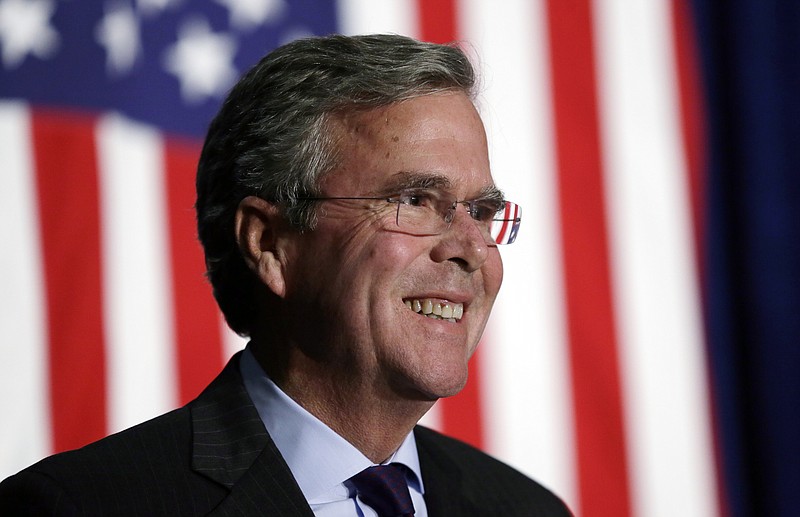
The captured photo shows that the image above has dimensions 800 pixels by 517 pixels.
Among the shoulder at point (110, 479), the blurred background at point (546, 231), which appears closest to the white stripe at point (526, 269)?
the blurred background at point (546, 231)

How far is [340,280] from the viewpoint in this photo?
5.54ft

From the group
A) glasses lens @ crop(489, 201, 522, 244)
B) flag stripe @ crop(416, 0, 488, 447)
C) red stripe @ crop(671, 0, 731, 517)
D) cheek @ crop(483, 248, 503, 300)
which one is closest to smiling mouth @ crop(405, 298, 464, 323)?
cheek @ crop(483, 248, 503, 300)

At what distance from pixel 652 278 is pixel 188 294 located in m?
1.54

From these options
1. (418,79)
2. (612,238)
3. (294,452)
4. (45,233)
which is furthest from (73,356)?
(612,238)

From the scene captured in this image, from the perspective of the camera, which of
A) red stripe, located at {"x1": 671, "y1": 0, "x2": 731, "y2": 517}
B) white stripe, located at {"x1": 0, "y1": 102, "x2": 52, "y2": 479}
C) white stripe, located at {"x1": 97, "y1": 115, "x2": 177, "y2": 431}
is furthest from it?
red stripe, located at {"x1": 671, "y1": 0, "x2": 731, "y2": 517}

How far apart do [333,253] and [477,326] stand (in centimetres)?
29

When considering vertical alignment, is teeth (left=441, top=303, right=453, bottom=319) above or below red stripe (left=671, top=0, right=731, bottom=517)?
below

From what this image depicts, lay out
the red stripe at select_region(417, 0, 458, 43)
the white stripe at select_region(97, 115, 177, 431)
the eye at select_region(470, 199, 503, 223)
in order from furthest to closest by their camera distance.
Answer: the red stripe at select_region(417, 0, 458, 43) → the white stripe at select_region(97, 115, 177, 431) → the eye at select_region(470, 199, 503, 223)

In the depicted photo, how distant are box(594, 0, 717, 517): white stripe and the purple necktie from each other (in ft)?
5.84

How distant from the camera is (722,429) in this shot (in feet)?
11.2

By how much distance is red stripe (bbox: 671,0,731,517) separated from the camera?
341 centimetres

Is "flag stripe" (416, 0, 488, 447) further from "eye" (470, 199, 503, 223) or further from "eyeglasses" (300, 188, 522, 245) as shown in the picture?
"eyeglasses" (300, 188, 522, 245)

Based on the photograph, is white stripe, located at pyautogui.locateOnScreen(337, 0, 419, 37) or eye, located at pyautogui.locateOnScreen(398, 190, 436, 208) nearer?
eye, located at pyautogui.locateOnScreen(398, 190, 436, 208)

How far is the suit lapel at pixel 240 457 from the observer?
1568mm
